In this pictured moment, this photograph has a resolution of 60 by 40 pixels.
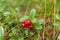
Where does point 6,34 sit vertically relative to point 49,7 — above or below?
below

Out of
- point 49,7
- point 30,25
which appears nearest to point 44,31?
point 30,25

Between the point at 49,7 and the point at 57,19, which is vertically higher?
the point at 49,7

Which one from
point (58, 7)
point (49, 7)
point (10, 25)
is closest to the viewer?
point (10, 25)

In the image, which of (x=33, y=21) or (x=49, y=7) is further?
(x=49, y=7)

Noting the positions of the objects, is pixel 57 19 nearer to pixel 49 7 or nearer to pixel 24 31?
pixel 49 7

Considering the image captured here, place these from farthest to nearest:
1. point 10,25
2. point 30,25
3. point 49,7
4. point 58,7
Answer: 1. point 58,7
2. point 49,7
3. point 10,25
4. point 30,25

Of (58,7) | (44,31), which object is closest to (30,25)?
(44,31)

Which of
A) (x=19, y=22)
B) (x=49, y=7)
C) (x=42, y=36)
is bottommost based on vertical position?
(x=42, y=36)

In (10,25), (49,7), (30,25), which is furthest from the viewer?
(49,7)

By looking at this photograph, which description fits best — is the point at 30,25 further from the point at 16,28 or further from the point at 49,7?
the point at 49,7
